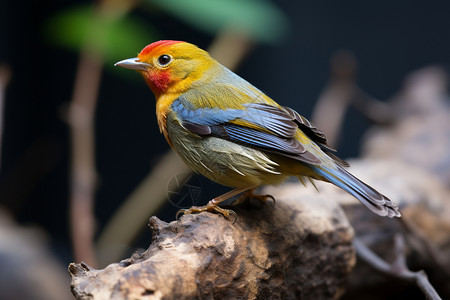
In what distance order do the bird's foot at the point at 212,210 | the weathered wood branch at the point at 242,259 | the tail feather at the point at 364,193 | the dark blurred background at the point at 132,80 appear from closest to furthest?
the weathered wood branch at the point at 242,259
the tail feather at the point at 364,193
the bird's foot at the point at 212,210
the dark blurred background at the point at 132,80

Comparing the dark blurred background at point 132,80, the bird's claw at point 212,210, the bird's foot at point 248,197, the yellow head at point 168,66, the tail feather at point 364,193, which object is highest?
the yellow head at point 168,66

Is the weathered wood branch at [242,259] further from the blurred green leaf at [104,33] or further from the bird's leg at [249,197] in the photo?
the blurred green leaf at [104,33]

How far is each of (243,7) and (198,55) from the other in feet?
3.71

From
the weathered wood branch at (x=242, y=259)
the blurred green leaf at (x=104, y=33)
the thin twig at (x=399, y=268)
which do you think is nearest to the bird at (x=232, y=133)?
the weathered wood branch at (x=242, y=259)

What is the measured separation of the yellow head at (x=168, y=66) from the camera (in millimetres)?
3045

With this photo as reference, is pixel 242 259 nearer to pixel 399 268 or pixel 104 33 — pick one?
pixel 399 268

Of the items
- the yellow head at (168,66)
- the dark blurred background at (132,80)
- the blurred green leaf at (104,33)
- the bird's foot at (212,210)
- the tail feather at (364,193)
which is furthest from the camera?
the dark blurred background at (132,80)

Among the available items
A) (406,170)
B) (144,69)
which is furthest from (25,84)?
(406,170)

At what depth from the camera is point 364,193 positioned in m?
2.51

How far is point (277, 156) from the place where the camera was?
2.75 m

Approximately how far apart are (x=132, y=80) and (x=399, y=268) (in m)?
4.25

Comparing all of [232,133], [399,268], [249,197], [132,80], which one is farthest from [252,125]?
[132,80]

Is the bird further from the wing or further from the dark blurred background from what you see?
the dark blurred background

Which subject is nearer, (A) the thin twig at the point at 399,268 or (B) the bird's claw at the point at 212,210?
(B) the bird's claw at the point at 212,210
